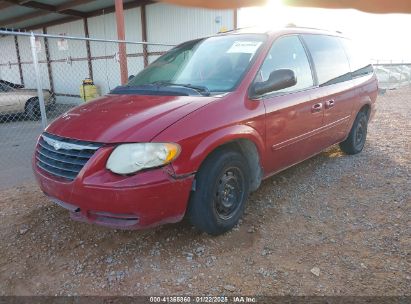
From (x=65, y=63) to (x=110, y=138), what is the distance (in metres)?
15.6

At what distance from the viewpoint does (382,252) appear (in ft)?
9.70

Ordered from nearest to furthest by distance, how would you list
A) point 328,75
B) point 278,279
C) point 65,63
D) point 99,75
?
point 278,279, point 328,75, point 99,75, point 65,63

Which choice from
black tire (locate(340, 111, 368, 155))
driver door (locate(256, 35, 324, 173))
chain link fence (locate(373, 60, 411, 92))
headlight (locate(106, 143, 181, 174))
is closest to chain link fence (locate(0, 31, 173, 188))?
headlight (locate(106, 143, 181, 174))

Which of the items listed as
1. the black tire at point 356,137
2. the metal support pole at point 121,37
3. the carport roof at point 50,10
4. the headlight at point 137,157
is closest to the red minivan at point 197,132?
the headlight at point 137,157

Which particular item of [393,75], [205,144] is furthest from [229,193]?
[393,75]

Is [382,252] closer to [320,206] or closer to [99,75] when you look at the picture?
[320,206]

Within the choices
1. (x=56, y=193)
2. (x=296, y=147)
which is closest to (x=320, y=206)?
(x=296, y=147)

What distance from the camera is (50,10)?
45.7 ft

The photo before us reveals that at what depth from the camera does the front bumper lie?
2580 millimetres

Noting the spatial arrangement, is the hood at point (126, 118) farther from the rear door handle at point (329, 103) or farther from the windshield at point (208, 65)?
the rear door handle at point (329, 103)

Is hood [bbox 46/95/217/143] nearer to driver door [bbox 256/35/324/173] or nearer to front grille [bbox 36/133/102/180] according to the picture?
front grille [bbox 36/133/102/180]

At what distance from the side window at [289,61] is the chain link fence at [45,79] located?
3.06 metres

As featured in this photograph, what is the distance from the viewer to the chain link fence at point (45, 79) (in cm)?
578

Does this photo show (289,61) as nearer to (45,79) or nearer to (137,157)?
(137,157)
